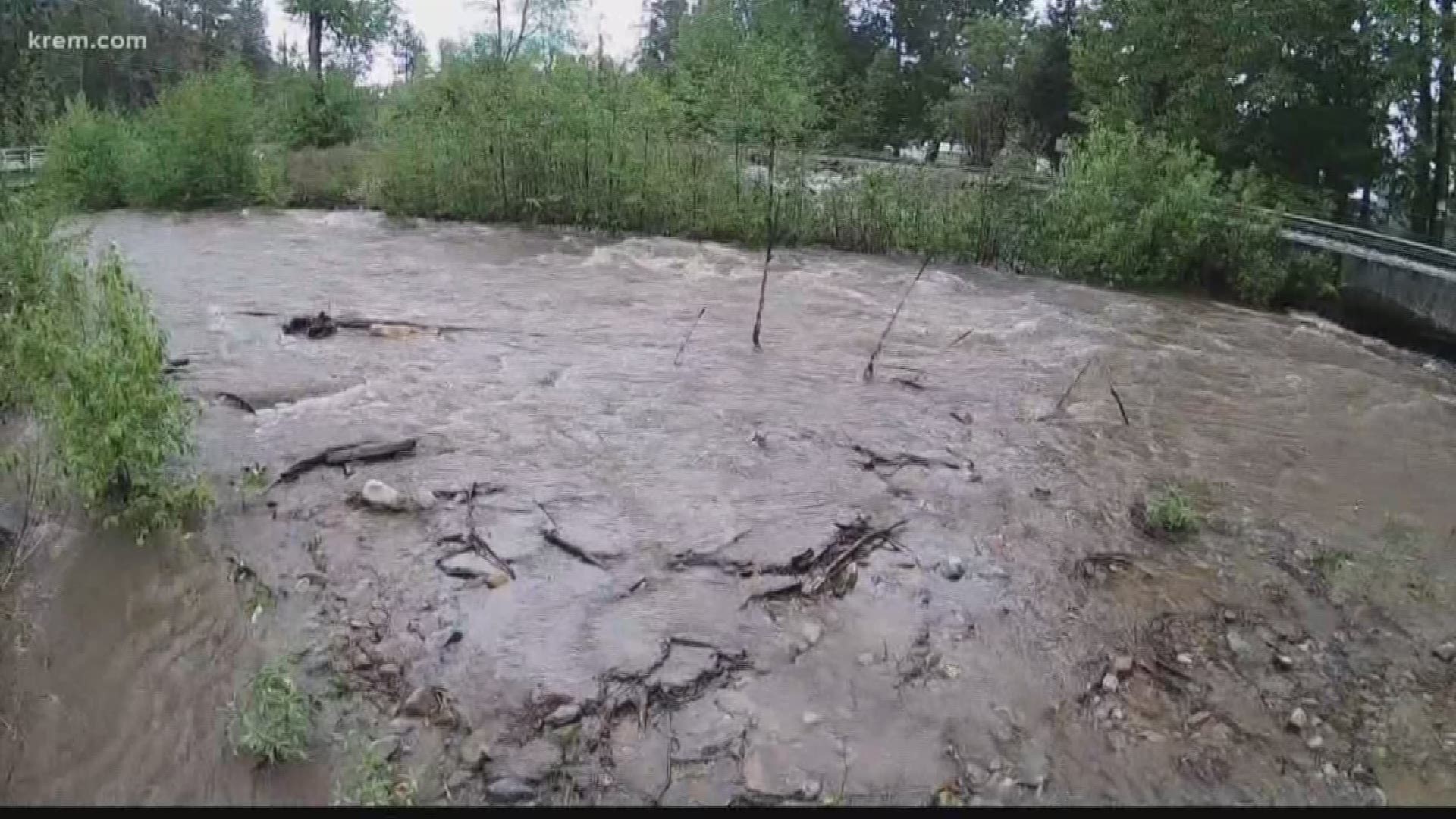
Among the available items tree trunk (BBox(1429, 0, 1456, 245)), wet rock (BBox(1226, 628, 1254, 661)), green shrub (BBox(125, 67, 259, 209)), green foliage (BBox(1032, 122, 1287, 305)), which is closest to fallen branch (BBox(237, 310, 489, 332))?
wet rock (BBox(1226, 628, 1254, 661))

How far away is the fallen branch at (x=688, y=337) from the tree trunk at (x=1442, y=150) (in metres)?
10.4

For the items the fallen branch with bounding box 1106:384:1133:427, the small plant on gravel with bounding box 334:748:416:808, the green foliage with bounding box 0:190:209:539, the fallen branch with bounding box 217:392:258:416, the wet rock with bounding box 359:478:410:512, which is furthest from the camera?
the fallen branch with bounding box 1106:384:1133:427

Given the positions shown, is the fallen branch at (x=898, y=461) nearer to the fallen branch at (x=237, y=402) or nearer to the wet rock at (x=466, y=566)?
the wet rock at (x=466, y=566)

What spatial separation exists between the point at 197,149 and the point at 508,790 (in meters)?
16.0

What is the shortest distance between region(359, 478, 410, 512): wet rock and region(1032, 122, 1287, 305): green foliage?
414 inches

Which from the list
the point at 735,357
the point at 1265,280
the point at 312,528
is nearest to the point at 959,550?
the point at 312,528

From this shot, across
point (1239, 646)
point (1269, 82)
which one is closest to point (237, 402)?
point (1239, 646)

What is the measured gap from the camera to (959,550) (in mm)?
5160

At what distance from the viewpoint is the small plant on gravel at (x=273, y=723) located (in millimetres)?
3408

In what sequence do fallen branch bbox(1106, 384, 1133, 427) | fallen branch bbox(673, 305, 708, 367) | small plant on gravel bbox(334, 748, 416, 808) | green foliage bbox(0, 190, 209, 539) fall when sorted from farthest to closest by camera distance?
fallen branch bbox(673, 305, 708, 367) → fallen branch bbox(1106, 384, 1133, 427) → green foliage bbox(0, 190, 209, 539) → small plant on gravel bbox(334, 748, 416, 808)

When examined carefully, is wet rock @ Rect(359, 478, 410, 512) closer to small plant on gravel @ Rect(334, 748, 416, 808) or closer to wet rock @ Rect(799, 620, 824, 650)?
small plant on gravel @ Rect(334, 748, 416, 808)

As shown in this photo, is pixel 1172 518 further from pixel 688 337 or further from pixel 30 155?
pixel 30 155

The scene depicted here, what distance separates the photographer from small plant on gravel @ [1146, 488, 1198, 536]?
5.45 m

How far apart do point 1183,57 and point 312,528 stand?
53.9 feet
